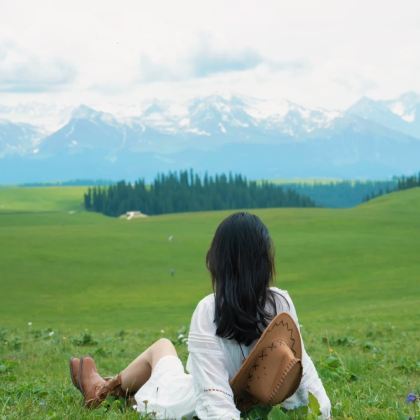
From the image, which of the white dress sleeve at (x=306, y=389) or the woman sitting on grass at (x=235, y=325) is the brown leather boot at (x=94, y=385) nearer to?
the woman sitting on grass at (x=235, y=325)

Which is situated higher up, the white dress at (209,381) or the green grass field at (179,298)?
the white dress at (209,381)

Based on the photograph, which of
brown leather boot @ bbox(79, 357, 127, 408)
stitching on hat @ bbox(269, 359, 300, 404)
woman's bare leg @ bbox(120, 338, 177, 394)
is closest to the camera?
stitching on hat @ bbox(269, 359, 300, 404)

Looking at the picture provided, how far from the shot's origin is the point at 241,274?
6641 mm

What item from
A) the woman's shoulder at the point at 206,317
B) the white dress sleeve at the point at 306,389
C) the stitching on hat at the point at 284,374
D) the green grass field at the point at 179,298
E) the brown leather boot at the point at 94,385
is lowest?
the green grass field at the point at 179,298

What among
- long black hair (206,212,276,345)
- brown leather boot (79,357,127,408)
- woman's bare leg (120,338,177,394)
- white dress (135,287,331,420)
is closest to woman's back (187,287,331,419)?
white dress (135,287,331,420)

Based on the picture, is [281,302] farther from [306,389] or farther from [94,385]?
[94,385]

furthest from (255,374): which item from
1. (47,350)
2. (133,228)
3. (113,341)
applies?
(133,228)

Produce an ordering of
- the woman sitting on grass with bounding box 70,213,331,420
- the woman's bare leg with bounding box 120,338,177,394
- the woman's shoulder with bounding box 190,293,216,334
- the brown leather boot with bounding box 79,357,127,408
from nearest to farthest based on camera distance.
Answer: the woman sitting on grass with bounding box 70,213,331,420, the woman's shoulder with bounding box 190,293,216,334, the brown leather boot with bounding box 79,357,127,408, the woman's bare leg with bounding box 120,338,177,394

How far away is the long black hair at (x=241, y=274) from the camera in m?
6.62

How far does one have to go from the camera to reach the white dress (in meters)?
6.59

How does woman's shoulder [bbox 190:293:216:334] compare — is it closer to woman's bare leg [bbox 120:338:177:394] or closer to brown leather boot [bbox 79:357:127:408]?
woman's bare leg [bbox 120:338:177:394]

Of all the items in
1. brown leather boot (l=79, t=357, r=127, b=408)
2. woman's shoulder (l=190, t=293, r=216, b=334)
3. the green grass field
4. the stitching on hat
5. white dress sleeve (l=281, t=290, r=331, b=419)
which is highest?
woman's shoulder (l=190, t=293, r=216, b=334)

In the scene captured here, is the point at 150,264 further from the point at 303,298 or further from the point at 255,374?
the point at 255,374

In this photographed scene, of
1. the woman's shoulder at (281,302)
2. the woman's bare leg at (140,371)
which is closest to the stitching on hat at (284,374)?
the woman's shoulder at (281,302)
